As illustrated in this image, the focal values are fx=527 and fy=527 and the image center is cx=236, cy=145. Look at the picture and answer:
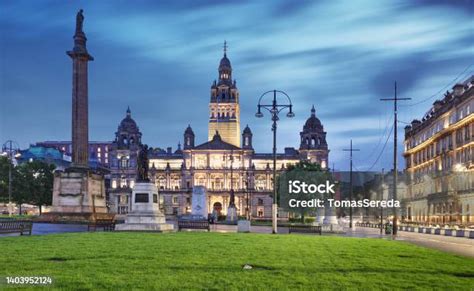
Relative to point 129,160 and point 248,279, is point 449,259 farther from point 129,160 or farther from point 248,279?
A: point 129,160

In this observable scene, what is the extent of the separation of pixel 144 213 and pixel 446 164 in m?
60.8

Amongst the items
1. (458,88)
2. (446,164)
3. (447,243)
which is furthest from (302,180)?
(447,243)

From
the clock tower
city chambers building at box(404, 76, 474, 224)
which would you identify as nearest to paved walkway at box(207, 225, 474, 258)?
city chambers building at box(404, 76, 474, 224)

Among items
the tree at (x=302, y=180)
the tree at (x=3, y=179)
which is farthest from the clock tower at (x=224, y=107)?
the tree at (x=3, y=179)

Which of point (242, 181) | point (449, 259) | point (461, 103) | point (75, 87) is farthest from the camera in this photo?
point (242, 181)

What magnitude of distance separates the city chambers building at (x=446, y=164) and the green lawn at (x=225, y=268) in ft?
170

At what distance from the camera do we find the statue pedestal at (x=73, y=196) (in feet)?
155

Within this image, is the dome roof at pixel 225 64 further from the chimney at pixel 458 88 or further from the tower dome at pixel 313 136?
the chimney at pixel 458 88

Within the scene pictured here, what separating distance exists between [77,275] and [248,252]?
7.76 meters

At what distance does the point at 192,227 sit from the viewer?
39.6 m

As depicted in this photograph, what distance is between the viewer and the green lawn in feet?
35.6

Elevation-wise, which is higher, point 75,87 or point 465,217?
point 75,87

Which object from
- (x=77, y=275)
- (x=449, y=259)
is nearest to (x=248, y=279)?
(x=77, y=275)

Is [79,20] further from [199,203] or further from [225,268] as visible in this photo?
[225,268]
